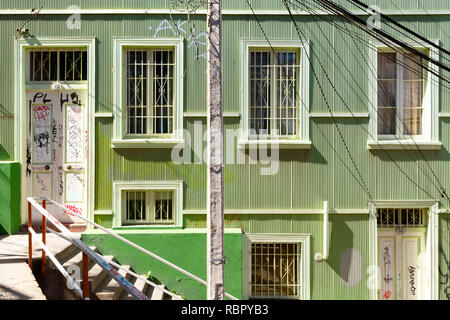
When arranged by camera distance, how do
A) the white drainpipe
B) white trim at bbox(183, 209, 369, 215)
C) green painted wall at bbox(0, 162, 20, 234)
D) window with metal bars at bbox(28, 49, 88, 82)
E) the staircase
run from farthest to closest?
1. window with metal bars at bbox(28, 49, 88, 82)
2. white trim at bbox(183, 209, 369, 215)
3. the white drainpipe
4. green painted wall at bbox(0, 162, 20, 234)
5. the staircase

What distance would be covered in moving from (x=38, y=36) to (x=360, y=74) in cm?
630

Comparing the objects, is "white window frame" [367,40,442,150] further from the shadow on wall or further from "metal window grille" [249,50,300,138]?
the shadow on wall

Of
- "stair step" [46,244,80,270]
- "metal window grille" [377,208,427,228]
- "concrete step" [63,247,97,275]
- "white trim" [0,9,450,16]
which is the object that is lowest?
"concrete step" [63,247,97,275]

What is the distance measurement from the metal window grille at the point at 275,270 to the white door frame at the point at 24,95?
11.0 feet

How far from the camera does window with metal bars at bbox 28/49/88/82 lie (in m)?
8.62

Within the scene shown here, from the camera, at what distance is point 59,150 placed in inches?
343

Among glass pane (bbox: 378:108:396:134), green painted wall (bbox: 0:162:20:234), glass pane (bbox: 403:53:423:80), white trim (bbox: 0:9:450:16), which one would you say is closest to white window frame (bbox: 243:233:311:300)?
glass pane (bbox: 378:108:396:134)

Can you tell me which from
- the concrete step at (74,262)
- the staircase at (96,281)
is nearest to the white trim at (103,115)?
the staircase at (96,281)

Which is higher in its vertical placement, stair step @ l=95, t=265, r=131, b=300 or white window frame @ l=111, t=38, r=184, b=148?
white window frame @ l=111, t=38, r=184, b=148

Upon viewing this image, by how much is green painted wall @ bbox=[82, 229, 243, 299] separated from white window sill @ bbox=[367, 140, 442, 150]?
312 centimetres

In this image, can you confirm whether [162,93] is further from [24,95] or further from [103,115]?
[24,95]

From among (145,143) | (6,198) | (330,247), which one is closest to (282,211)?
(330,247)

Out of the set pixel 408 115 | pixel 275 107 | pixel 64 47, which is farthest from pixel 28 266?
pixel 408 115

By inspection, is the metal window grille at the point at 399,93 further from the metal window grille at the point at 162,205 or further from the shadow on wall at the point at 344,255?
the metal window grille at the point at 162,205
